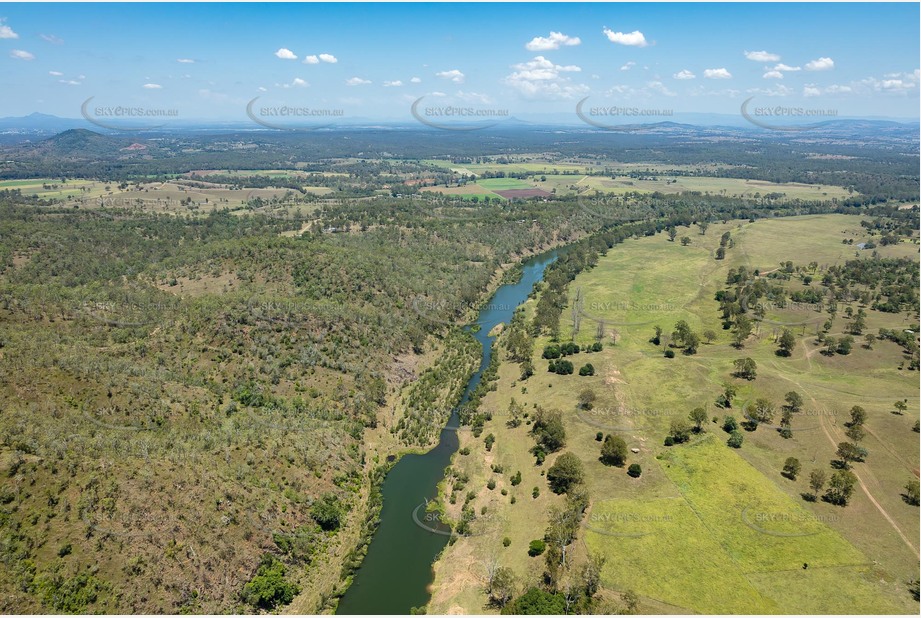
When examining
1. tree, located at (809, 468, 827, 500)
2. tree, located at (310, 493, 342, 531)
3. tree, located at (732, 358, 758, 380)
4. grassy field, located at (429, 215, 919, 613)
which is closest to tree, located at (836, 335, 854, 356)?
grassy field, located at (429, 215, 919, 613)

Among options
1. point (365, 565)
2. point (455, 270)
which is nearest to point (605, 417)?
point (365, 565)

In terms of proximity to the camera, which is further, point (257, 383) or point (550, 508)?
point (257, 383)

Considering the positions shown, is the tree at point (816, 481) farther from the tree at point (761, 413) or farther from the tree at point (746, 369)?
the tree at point (746, 369)

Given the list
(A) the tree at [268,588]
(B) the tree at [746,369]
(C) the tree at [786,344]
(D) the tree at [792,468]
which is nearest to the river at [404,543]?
(A) the tree at [268,588]

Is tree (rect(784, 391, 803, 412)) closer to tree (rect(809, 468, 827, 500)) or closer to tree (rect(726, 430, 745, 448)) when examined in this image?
tree (rect(726, 430, 745, 448))

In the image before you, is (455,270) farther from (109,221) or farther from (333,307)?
(109,221)

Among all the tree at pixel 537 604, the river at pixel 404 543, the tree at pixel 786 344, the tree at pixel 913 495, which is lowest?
the river at pixel 404 543
